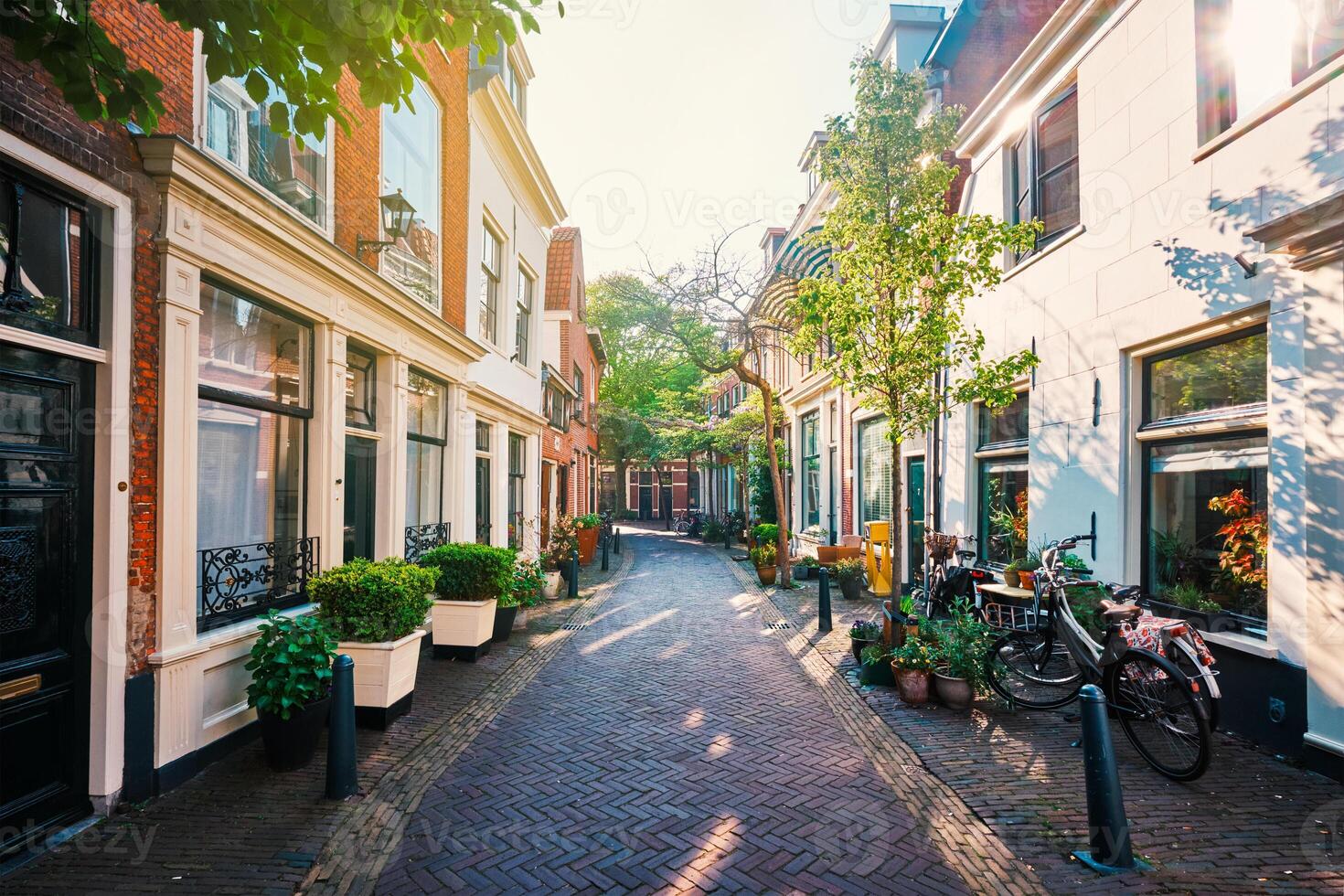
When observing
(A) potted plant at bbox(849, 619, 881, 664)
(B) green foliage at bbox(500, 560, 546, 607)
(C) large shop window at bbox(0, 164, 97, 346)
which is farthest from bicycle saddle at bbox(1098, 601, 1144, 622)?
(C) large shop window at bbox(0, 164, 97, 346)

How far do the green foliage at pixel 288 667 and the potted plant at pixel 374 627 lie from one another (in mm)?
569

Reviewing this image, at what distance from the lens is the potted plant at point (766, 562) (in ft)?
46.0

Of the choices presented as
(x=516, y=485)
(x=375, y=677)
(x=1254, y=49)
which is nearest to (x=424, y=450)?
(x=375, y=677)

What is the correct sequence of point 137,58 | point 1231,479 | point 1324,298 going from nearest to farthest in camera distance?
point 137,58 < point 1324,298 < point 1231,479

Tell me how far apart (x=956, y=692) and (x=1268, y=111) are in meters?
5.05

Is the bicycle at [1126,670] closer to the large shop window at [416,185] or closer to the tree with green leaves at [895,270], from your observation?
the tree with green leaves at [895,270]

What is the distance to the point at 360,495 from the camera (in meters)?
7.34

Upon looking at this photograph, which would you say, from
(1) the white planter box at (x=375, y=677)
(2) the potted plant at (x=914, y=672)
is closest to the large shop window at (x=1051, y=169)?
(2) the potted plant at (x=914, y=672)

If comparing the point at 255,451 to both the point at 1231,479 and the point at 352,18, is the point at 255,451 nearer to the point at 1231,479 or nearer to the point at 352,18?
the point at 352,18

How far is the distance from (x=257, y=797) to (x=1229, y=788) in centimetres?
598

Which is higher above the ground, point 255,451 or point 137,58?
point 137,58

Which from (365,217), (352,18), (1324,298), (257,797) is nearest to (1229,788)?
(1324,298)

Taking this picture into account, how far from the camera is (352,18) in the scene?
2824 millimetres

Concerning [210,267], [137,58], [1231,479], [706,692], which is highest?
[137,58]
